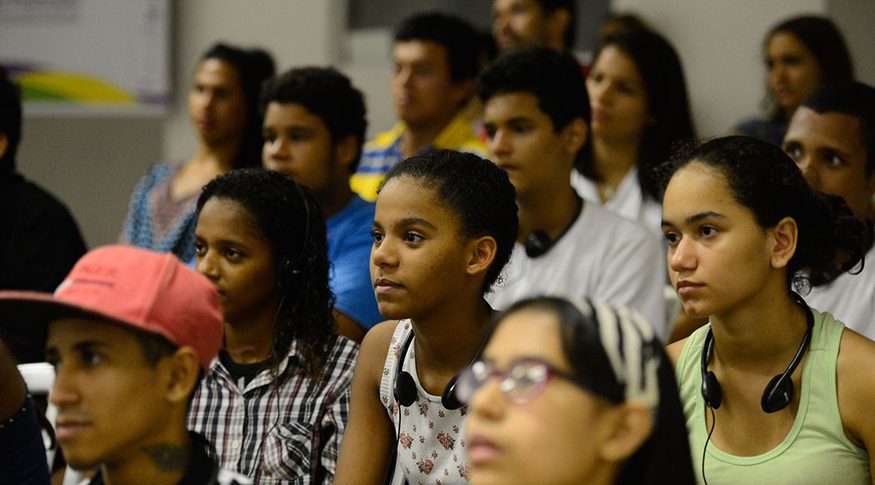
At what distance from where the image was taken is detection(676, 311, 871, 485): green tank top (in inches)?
97.4

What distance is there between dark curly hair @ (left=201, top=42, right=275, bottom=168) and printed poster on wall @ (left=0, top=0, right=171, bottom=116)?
134 centimetres

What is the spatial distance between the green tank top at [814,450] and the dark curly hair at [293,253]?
1.02 m

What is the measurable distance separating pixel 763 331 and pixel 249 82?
297 cm

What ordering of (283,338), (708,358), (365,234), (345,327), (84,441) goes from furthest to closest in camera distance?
(365,234)
(345,327)
(283,338)
(708,358)
(84,441)

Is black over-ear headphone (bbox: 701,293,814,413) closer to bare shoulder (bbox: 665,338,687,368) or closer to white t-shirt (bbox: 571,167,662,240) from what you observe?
bare shoulder (bbox: 665,338,687,368)

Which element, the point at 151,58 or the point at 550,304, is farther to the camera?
the point at 151,58

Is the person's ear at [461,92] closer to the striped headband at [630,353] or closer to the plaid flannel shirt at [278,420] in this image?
the plaid flannel shirt at [278,420]

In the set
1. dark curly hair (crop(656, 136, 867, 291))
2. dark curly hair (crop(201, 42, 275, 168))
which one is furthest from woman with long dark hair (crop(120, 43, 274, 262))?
dark curly hair (crop(656, 136, 867, 291))

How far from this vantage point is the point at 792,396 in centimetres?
254

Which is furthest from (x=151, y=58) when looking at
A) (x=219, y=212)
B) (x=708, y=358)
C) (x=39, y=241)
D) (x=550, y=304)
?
(x=550, y=304)

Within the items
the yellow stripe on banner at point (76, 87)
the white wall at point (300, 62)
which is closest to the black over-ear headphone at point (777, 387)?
the white wall at point (300, 62)

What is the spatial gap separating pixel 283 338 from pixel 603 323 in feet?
4.84

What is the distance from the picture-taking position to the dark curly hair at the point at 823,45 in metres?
4.51

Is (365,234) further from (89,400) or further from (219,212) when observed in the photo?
(89,400)
